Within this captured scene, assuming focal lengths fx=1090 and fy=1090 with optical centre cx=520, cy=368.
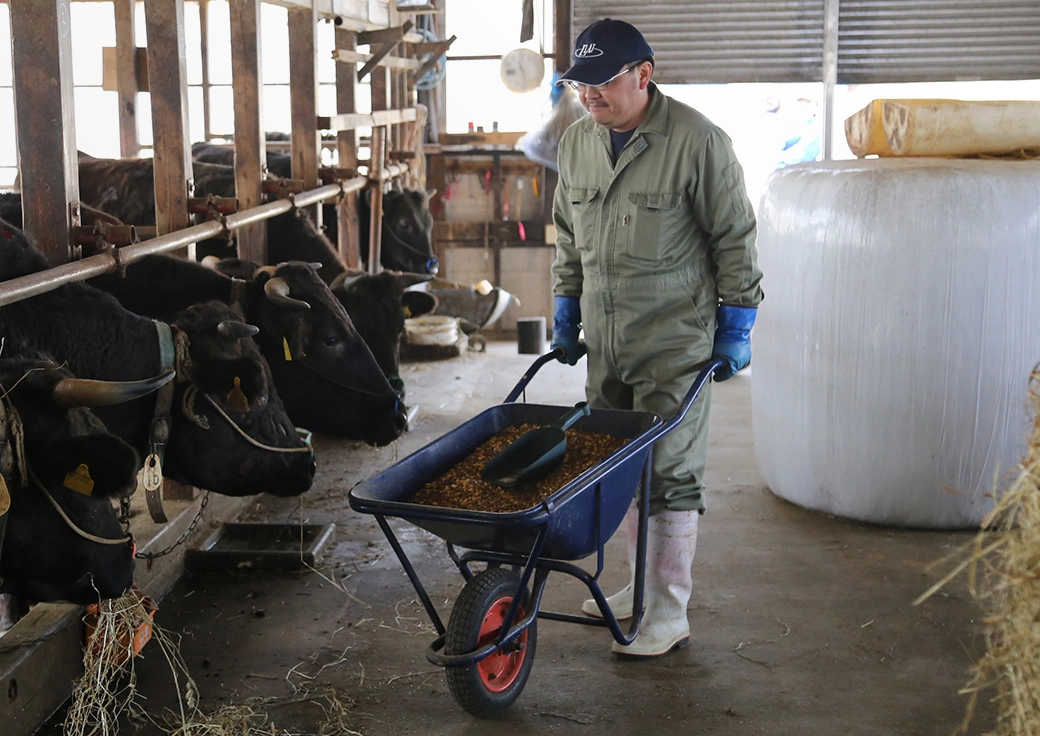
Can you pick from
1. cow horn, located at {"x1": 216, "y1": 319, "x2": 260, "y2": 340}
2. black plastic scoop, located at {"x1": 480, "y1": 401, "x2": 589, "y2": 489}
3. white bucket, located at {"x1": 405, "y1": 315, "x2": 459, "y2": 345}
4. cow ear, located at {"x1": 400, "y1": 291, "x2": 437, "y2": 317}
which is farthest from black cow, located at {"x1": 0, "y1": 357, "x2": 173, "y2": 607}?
white bucket, located at {"x1": 405, "y1": 315, "x2": 459, "y2": 345}

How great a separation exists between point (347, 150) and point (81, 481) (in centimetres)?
449

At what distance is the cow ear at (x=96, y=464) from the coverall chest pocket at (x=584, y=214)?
1.46 m

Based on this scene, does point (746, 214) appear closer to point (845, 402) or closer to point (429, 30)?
point (845, 402)

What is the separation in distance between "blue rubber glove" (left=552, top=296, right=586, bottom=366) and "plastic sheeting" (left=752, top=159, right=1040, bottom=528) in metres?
1.34

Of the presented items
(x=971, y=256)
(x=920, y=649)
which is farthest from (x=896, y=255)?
(x=920, y=649)

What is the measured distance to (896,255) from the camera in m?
4.07

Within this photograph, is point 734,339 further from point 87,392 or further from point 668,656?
point 87,392

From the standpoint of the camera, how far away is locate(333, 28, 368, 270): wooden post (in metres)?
6.44

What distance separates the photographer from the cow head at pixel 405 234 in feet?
23.5

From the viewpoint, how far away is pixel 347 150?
6.56 m

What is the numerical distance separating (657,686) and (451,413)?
3.61 meters

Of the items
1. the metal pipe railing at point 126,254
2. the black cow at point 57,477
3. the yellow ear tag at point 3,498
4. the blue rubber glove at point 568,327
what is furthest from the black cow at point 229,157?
the yellow ear tag at point 3,498

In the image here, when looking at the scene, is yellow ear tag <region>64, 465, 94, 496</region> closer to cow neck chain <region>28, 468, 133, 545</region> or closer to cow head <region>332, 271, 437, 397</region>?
cow neck chain <region>28, 468, 133, 545</region>

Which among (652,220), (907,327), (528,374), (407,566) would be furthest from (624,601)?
(907,327)
